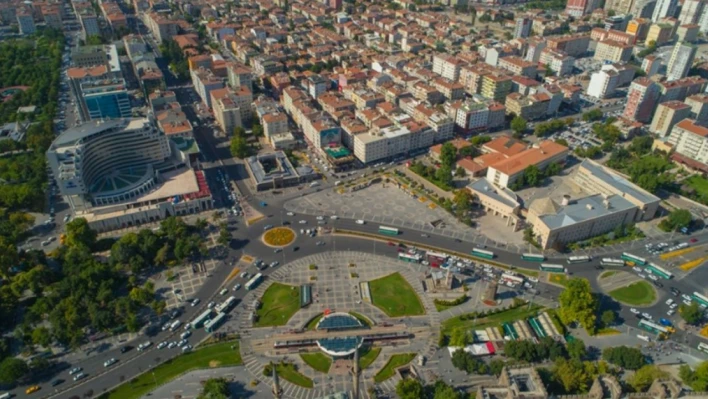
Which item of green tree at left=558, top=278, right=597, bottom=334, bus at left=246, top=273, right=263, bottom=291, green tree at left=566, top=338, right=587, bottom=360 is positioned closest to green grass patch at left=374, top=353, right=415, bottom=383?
green tree at left=566, top=338, right=587, bottom=360

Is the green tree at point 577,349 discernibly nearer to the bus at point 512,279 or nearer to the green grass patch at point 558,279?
the bus at point 512,279

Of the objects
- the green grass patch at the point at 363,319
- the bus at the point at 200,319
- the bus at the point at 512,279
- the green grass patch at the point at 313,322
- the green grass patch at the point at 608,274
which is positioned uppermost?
the bus at the point at 512,279

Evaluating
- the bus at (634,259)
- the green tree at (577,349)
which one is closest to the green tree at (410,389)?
the green tree at (577,349)

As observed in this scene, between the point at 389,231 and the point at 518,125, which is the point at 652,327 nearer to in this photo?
the point at 389,231

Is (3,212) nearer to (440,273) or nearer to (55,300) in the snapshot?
(55,300)

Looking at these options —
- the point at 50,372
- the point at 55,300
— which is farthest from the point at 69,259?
the point at 50,372
